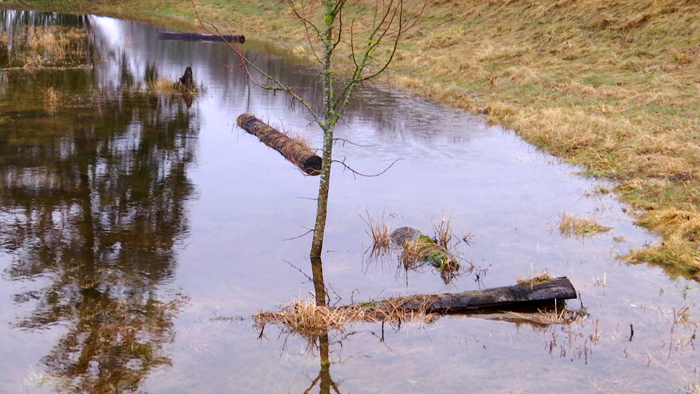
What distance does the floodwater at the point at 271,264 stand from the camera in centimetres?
660

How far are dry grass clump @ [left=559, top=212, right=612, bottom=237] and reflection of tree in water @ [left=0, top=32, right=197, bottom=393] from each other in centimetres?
569

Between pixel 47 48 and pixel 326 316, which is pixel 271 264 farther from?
pixel 47 48

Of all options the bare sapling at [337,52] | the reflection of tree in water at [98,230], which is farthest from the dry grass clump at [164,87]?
the reflection of tree in water at [98,230]

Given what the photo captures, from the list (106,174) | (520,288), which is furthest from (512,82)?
(520,288)

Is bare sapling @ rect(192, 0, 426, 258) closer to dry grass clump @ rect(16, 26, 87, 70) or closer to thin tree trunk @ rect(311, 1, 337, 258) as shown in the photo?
thin tree trunk @ rect(311, 1, 337, 258)

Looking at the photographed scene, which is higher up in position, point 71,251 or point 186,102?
point 186,102

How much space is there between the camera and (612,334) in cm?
744

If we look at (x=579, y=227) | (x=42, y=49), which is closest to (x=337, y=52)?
(x=42, y=49)

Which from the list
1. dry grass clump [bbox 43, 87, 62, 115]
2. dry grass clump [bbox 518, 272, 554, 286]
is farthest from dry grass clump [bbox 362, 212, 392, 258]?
dry grass clump [bbox 43, 87, 62, 115]

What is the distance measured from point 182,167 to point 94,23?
3437 cm

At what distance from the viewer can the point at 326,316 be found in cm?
748

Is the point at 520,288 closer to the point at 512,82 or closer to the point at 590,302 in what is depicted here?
the point at 590,302

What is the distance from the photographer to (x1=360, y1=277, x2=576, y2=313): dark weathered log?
7793 mm

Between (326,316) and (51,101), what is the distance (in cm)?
1363
